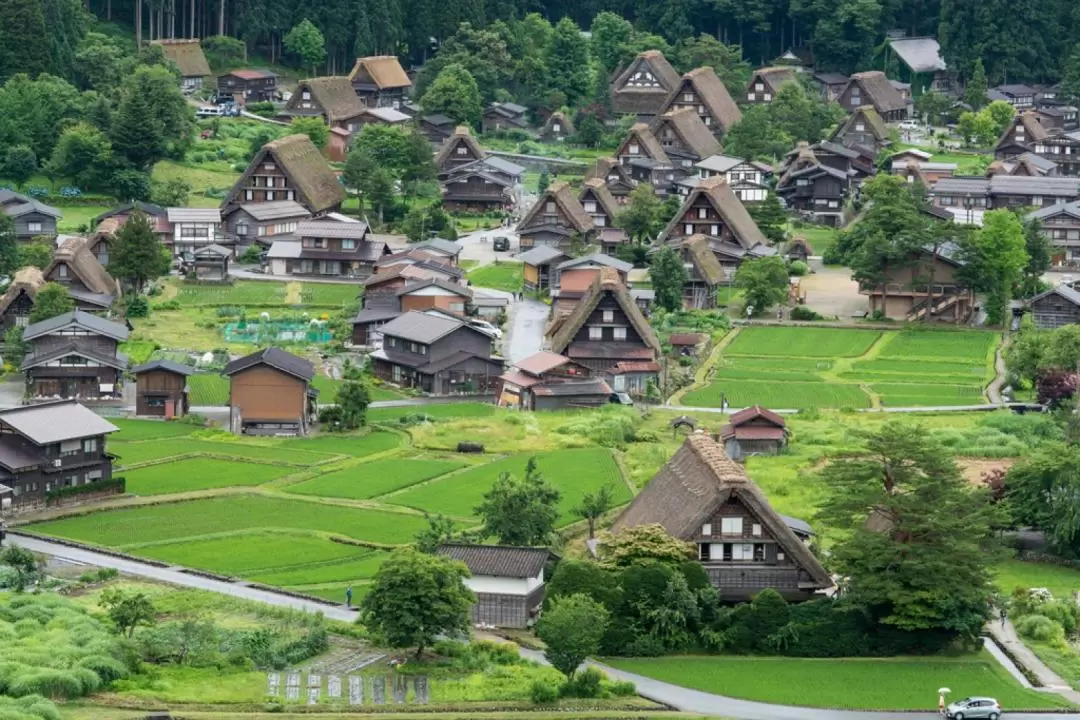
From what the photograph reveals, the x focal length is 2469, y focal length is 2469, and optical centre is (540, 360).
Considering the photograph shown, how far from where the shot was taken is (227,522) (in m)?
55.5

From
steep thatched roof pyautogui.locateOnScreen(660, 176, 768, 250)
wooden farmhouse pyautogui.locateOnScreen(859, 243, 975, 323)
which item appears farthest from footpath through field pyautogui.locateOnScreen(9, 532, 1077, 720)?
steep thatched roof pyautogui.locateOnScreen(660, 176, 768, 250)

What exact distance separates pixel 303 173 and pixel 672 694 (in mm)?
51946

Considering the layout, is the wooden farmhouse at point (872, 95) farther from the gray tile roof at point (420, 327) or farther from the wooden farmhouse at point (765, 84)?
the gray tile roof at point (420, 327)

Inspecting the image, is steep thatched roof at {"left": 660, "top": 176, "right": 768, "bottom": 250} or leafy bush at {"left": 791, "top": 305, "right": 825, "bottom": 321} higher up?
steep thatched roof at {"left": 660, "top": 176, "right": 768, "bottom": 250}

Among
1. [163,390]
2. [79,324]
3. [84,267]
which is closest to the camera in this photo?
[163,390]

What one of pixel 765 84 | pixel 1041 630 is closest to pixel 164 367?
pixel 1041 630

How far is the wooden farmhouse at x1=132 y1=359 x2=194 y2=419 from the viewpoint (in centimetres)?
6706

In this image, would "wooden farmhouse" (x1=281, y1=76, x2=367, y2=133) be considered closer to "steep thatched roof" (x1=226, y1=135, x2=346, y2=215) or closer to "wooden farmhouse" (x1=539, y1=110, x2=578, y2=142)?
"steep thatched roof" (x1=226, y1=135, x2=346, y2=215)

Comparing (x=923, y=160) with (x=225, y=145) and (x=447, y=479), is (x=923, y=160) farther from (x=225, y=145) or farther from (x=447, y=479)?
(x=447, y=479)

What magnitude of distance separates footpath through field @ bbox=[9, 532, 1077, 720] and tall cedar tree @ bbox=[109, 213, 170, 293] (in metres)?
29.5

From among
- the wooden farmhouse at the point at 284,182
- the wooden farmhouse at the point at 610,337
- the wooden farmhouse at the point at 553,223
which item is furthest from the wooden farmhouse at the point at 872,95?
the wooden farmhouse at the point at 610,337

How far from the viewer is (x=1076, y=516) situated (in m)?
53.2

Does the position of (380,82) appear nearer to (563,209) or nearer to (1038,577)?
(563,209)

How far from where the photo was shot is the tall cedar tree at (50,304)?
239 ft
